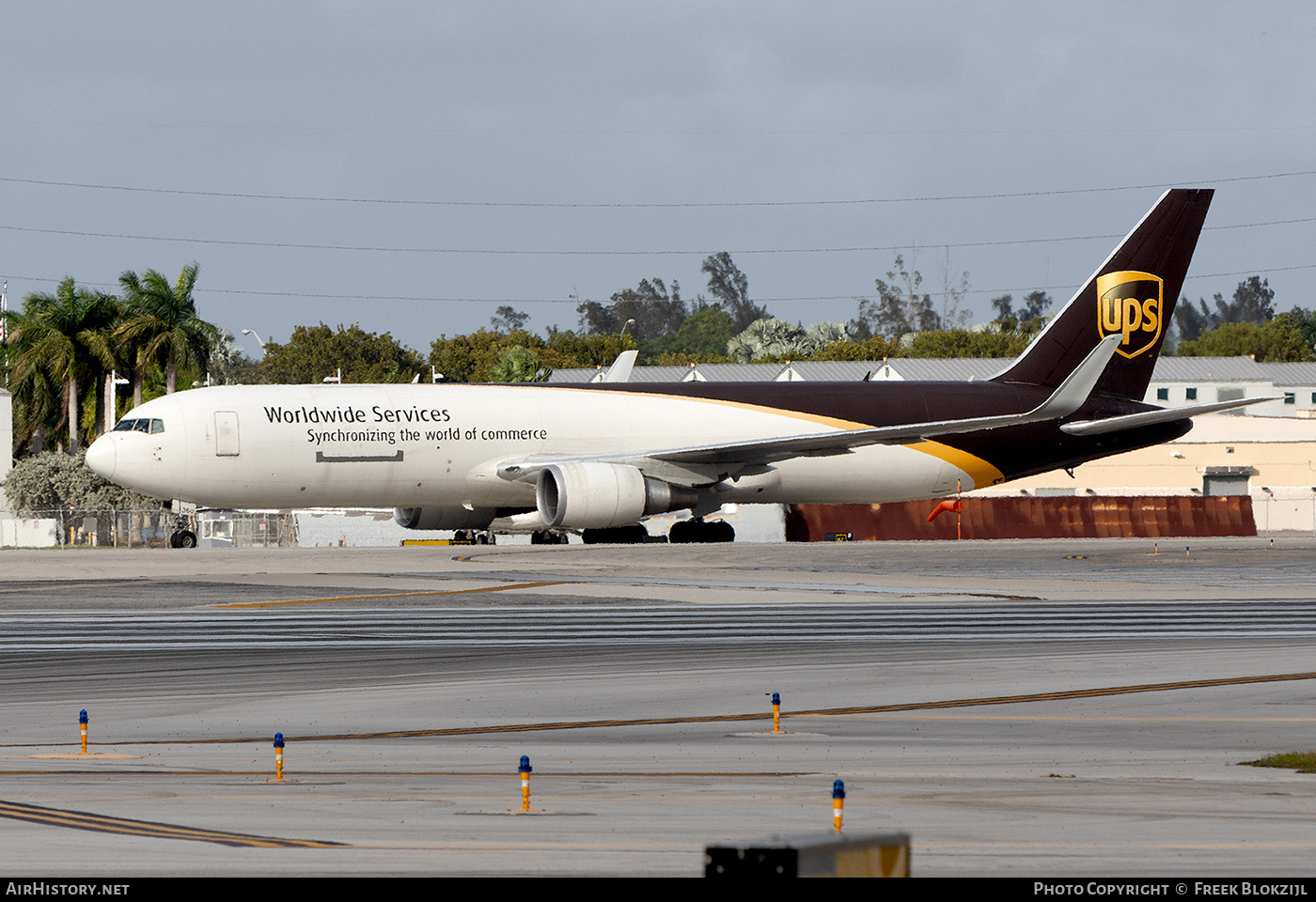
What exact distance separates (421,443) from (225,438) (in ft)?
18.1

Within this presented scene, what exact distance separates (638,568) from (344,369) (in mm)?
114325

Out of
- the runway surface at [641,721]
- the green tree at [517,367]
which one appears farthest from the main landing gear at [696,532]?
the green tree at [517,367]

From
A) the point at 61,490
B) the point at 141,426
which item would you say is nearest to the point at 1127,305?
the point at 141,426

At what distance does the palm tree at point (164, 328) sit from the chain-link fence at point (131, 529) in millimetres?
9756

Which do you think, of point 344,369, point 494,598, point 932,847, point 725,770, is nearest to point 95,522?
point 494,598

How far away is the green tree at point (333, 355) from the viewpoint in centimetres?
Answer: 15088

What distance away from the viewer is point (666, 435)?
51.9 metres

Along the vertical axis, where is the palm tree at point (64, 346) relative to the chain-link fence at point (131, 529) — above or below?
above

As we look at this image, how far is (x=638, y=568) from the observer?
137 ft

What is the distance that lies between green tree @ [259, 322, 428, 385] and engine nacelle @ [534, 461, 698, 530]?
102 m

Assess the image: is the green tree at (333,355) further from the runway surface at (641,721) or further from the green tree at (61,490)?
the runway surface at (641,721)

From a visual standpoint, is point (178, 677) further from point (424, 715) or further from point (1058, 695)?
point (1058, 695)

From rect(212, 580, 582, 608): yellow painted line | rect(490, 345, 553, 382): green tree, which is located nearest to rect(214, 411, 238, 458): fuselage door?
rect(212, 580, 582, 608): yellow painted line

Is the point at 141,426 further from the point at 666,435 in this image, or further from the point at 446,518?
the point at 666,435
